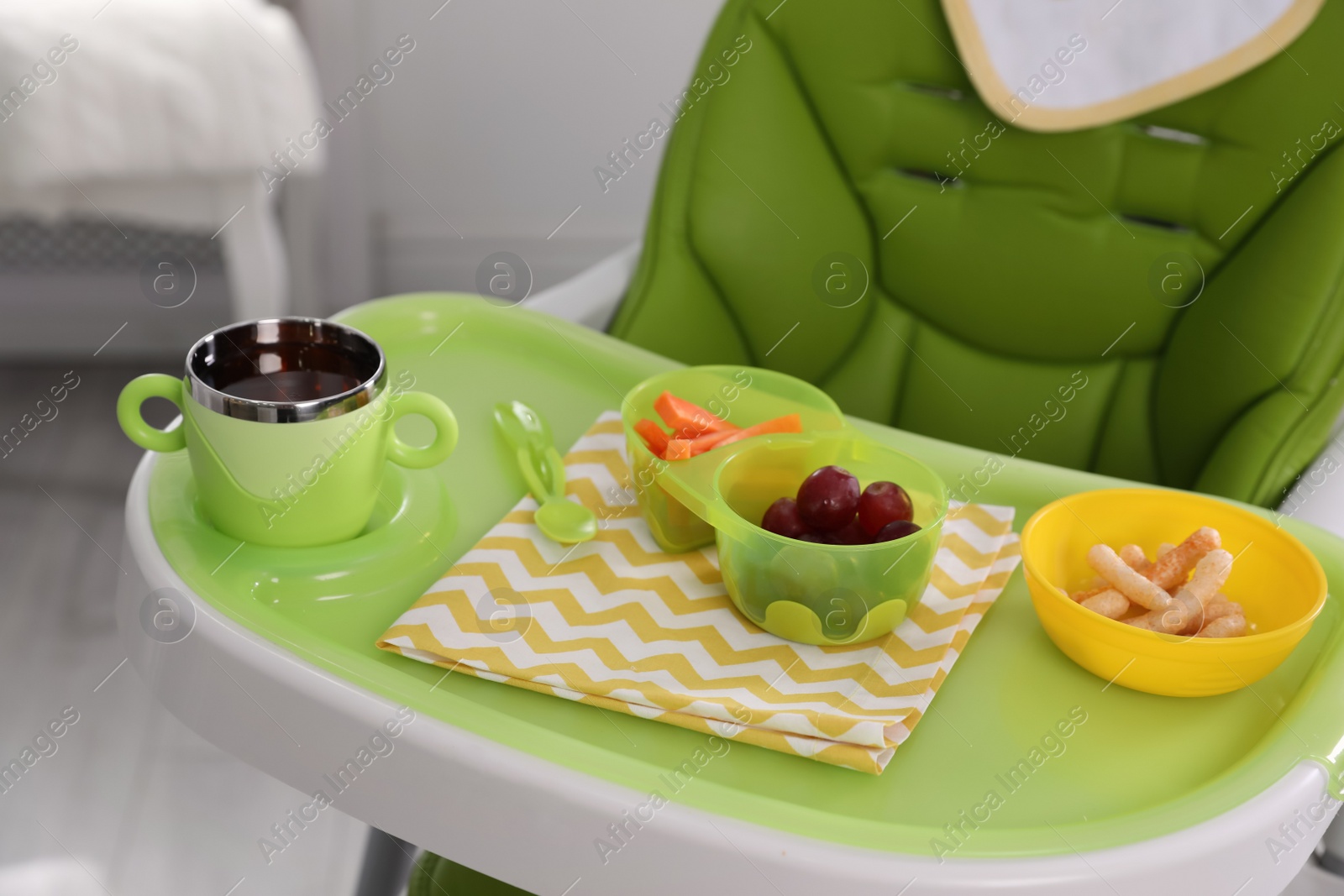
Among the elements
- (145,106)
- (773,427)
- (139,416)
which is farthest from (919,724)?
(145,106)

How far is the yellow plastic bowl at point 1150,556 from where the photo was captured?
598 millimetres

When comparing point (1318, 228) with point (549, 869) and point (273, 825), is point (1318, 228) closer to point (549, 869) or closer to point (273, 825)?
point (549, 869)

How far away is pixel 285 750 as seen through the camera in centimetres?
58

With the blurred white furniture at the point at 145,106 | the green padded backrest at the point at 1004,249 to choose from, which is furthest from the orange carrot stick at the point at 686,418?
the blurred white furniture at the point at 145,106

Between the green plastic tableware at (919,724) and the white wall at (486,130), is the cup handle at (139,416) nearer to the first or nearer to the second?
the green plastic tableware at (919,724)

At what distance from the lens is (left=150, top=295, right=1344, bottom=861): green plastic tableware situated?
1.73 ft

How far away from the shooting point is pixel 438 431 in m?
0.71

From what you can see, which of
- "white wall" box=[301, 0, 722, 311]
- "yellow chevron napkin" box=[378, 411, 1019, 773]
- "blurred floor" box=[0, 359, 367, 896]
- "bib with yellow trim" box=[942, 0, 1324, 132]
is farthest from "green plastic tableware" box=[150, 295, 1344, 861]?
"white wall" box=[301, 0, 722, 311]

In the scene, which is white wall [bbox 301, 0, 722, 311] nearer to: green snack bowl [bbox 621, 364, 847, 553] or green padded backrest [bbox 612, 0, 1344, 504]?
green padded backrest [bbox 612, 0, 1344, 504]

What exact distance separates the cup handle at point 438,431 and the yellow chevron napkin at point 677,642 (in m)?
0.06

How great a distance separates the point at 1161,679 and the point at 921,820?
173 mm

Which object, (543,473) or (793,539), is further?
(543,473)

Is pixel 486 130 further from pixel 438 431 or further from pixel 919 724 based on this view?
pixel 919 724

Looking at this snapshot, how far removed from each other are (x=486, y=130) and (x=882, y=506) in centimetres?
191
